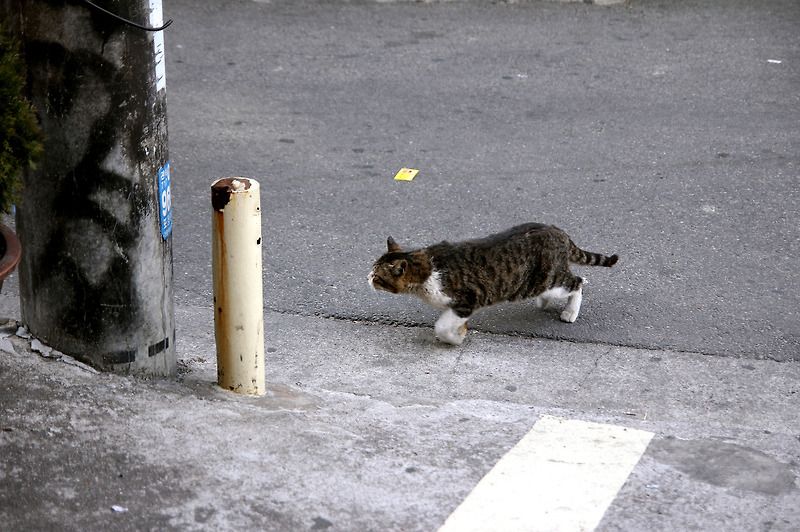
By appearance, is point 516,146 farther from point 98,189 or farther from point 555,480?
point 98,189

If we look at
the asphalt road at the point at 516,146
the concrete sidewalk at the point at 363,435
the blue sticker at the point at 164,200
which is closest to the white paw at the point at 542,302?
the asphalt road at the point at 516,146

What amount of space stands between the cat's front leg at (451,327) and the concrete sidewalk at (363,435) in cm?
8

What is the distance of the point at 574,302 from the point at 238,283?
7.31 feet

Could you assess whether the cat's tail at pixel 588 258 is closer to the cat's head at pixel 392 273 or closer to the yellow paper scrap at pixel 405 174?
the cat's head at pixel 392 273

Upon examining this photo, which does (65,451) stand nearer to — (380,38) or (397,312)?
(397,312)

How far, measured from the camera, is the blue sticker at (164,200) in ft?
11.6

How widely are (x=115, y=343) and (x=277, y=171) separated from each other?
136 inches

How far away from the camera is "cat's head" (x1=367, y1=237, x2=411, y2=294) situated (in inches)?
186

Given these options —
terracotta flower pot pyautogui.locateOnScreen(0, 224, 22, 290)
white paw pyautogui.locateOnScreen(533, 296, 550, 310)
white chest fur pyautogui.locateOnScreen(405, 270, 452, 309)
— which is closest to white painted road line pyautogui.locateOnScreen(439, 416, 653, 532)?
white chest fur pyautogui.locateOnScreen(405, 270, 452, 309)

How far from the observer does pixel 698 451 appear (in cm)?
358

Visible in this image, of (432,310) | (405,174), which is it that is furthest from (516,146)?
(432,310)

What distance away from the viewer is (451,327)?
4.77 metres

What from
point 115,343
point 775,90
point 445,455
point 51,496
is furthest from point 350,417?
point 775,90

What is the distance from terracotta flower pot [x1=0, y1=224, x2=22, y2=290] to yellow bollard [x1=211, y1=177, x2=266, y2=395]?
2.42 feet
